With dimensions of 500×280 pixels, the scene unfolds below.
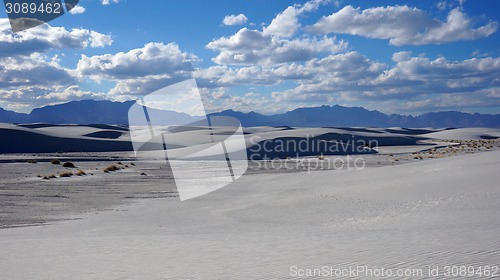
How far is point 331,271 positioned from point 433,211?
7437 millimetres

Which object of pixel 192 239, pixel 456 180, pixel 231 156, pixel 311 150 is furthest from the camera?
pixel 311 150

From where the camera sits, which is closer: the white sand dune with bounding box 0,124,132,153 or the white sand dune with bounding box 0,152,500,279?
the white sand dune with bounding box 0,152,500,279

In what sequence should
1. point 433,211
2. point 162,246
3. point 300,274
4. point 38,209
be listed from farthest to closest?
point 38,209
point 433,211
point 162,246
point 300,274

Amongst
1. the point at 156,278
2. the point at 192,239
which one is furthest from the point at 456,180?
the point at 156,278

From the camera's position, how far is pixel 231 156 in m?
48.4

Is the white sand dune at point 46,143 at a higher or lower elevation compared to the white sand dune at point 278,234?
higher

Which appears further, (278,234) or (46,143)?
(46,143)

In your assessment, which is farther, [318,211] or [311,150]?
[311,150]

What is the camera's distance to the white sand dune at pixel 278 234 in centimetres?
779

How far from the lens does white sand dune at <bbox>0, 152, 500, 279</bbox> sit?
7785 mm

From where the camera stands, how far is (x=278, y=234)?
11273mm

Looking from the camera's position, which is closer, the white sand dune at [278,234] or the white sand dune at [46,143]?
the white sand dune at [278,234]

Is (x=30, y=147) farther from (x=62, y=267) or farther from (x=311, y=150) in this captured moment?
(x=62, y=267)

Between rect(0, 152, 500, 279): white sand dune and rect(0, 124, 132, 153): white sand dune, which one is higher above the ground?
rect(0, 124, 132, 153): white sand dune
